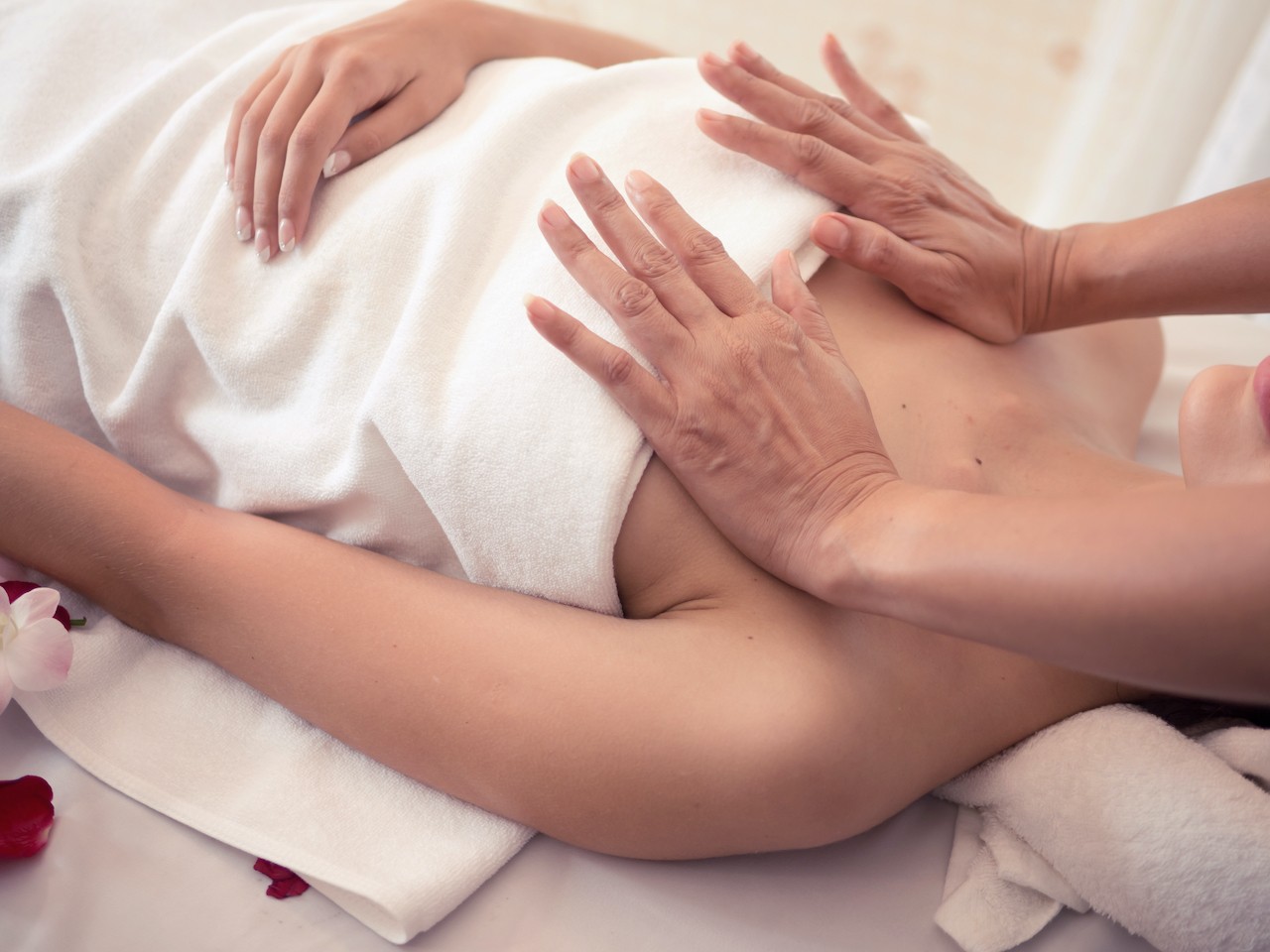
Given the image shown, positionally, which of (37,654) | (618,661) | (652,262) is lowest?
(37,654)

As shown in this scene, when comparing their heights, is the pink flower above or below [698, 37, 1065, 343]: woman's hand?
below

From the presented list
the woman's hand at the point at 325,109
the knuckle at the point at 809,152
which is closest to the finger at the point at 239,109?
the woman's hand at the point at 325,109

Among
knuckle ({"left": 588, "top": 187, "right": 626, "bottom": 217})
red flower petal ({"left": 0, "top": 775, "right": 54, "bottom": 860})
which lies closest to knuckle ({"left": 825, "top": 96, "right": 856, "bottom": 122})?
knuckle ({"left": 588, "top": 187, "right": 626, "bottom": 217})

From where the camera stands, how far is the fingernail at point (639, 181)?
2.48 ft

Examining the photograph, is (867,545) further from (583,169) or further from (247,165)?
(247,165)

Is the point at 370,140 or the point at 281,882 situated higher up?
the point at 370,140

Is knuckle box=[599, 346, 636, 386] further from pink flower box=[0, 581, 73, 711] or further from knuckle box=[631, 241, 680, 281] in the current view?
pink flower box=[0, 581, 73, 711]

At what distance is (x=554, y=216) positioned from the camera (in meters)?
0.72

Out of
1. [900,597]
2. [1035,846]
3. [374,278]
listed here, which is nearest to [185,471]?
[374,278]

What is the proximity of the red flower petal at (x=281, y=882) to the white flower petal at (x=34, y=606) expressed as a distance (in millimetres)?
252

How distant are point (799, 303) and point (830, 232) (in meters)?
0.10

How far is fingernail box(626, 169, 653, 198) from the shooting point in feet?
2.48

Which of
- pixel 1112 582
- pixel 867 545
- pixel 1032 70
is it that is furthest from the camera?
pixel 1032 70

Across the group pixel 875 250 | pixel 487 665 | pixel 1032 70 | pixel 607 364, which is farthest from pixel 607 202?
pixel 1032 70
